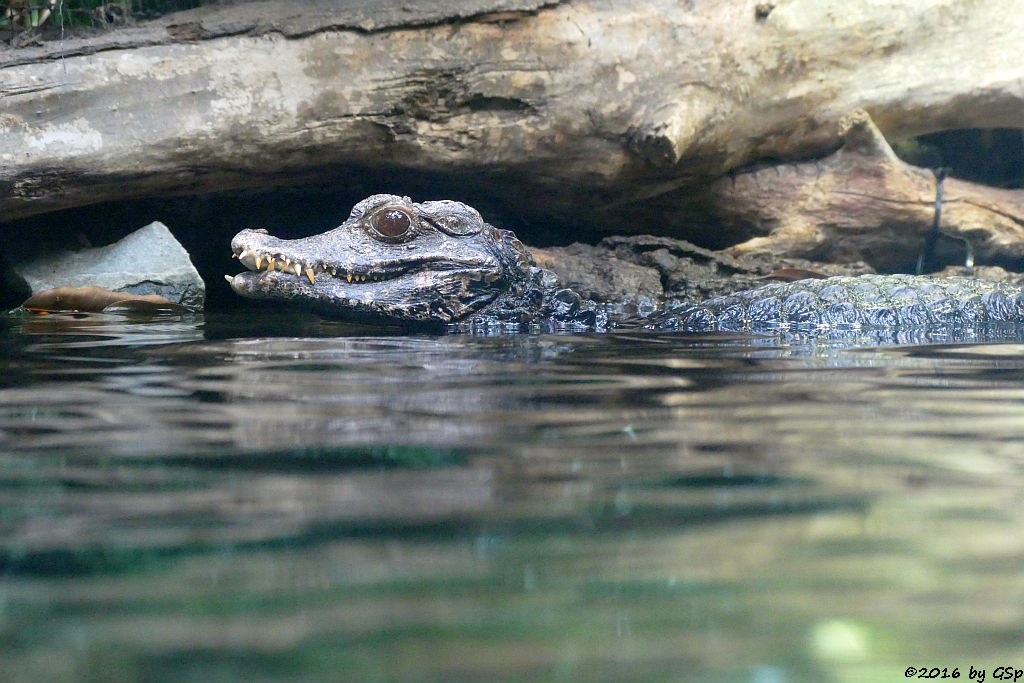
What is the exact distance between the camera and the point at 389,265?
4520 mm

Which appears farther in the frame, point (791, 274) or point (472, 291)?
point (791, 274)

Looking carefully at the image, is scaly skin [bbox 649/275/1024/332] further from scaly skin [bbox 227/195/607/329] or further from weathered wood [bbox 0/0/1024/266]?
weathered wood [bbox 0/0/1024/266]

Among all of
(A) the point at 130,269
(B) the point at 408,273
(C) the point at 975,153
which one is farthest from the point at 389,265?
(C) the point at 975,153

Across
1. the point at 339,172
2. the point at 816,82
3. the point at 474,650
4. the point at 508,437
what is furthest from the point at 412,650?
the point at 816,82

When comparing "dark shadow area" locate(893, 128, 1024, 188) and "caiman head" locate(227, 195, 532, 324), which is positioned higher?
"dark shadow area" locate(893, 128, 1024, 188)

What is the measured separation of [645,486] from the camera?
1.25 m

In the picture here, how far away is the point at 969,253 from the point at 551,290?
10.8 feet

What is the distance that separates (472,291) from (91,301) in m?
2.15

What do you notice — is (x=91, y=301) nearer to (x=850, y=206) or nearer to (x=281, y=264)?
(x=281, y=264)

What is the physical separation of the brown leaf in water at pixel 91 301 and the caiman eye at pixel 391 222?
1.38 meters

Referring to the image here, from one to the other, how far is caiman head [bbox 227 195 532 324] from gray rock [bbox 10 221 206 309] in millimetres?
981

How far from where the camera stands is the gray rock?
533 centimetres

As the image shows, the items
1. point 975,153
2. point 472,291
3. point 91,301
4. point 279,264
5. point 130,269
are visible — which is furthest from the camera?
point 975,153

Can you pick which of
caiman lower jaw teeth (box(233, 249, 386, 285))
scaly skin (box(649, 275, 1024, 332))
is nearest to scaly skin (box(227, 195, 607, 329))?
caiman lower jaw teeth (box(233, 249, 386, 285))
